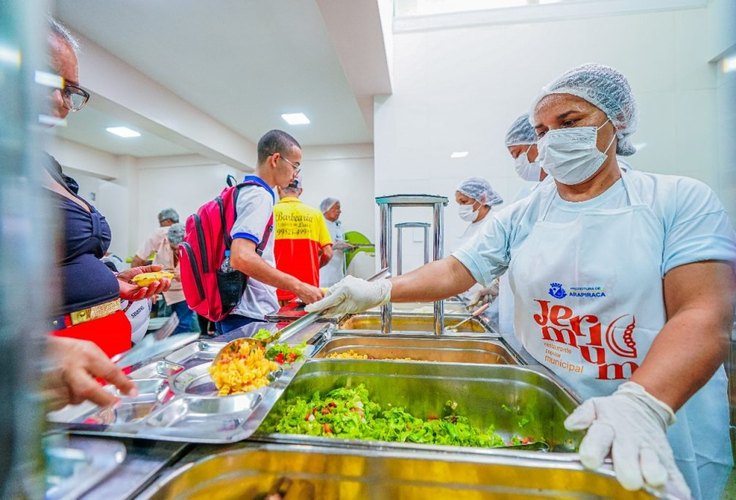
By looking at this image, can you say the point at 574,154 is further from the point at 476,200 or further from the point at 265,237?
the point at 476,200

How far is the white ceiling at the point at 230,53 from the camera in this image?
3.05 metres

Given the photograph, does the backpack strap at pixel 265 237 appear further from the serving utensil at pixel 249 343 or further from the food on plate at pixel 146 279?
the serving utensil at pixel 249 343

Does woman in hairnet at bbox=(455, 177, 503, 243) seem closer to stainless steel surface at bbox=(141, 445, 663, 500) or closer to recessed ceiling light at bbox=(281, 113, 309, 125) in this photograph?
stainless steel surface at bbox=(141, 445, 663, 500)

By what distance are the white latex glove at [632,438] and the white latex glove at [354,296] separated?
766mm

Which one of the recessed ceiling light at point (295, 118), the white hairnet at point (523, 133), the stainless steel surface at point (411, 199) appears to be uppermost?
the recessed ceiling light at point (295, 118)

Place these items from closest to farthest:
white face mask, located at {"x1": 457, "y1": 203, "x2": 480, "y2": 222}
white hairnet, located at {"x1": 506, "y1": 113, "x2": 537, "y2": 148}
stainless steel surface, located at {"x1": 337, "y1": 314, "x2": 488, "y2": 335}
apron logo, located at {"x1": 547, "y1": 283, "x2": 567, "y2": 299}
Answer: apron logo, located at {"x1": 547, "y1": 283, "x2": 567, "y2": 299}, stainless steel surface, located at {"x1": 337, "y1": 314, "x2": 488, "y2": 335}, white hairnet, located at {"x1": 506, "y1": 113, "x2": 537, "y2": 148}, white face mask, located at {"x1": 457, "y1": 203, "x2": 480, "y2": 222}

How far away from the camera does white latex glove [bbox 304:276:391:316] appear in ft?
4.27

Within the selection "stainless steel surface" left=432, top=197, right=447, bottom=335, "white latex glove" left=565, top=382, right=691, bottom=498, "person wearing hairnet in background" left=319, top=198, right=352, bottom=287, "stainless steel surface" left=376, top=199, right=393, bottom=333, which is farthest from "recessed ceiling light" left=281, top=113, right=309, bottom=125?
"white latex glove" left=565, top=382, right=691, bottom=498

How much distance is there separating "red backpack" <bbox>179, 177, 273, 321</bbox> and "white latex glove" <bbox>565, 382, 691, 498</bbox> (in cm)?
164

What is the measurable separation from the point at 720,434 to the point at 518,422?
556 mm

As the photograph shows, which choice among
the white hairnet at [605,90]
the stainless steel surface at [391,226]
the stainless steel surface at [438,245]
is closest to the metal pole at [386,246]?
the stainless steel surface at [391,226]

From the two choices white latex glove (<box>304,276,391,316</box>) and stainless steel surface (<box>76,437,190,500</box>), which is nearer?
stainless steel surface (<box>76,437,190,500</box>)

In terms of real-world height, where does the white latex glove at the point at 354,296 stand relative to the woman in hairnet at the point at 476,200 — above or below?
below

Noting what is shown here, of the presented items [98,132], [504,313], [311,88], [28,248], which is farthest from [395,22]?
[98,132]
